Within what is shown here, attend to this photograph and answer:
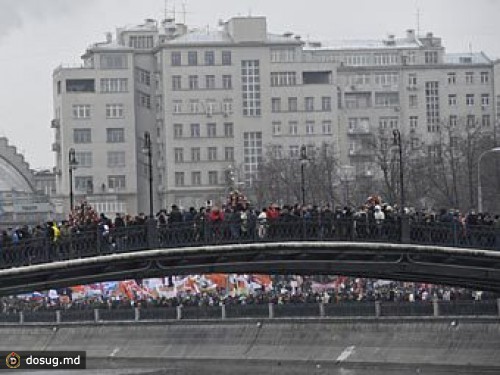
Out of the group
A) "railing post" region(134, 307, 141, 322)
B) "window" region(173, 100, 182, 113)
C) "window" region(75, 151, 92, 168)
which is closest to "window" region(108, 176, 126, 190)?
"window" region(75, 151, 92, 168)

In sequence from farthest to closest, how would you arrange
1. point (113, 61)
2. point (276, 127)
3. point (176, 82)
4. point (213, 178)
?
point (276, 127)
point (213, 178)
point (113, 61)
point (176, 82)

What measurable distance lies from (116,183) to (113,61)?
1148cm

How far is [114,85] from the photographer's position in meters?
190

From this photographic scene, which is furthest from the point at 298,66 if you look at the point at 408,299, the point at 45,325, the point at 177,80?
Answer: the point at 408,299

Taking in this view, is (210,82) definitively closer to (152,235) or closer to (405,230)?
(405,230)

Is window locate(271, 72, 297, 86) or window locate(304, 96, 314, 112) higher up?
window locate(271, 72, 297, 86)

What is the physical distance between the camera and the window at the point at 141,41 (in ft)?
642

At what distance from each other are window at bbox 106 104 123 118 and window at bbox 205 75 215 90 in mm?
8279

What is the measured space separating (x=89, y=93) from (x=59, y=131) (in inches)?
255

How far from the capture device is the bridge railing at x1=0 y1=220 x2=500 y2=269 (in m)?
71.8

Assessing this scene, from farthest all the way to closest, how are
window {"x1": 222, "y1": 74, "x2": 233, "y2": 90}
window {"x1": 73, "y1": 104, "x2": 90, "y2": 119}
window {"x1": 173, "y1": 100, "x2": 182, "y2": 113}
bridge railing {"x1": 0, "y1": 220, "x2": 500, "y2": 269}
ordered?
window {"x1": 222, "y1": 74, "x2": 233, "y2": 90} → window {"x1": 173, "y1": 100, "x2": 182, "y2": 113} → window {"x1": 73, "y1": 104, "x2": 90, "y2": 119} → bridge railing {"x1": 0, "y1": 220, "x2": 500, "y2": 269}

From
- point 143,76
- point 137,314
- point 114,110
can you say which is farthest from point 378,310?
point 143,76

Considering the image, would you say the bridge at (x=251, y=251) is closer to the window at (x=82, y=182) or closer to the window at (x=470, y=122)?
the window at (x=470, y=122)

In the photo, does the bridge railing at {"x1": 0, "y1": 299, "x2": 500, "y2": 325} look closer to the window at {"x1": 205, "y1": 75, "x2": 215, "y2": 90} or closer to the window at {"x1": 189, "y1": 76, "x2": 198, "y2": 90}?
the window at {"x1": 189, "y1": 76, "x2": 198, "y2": 90}
